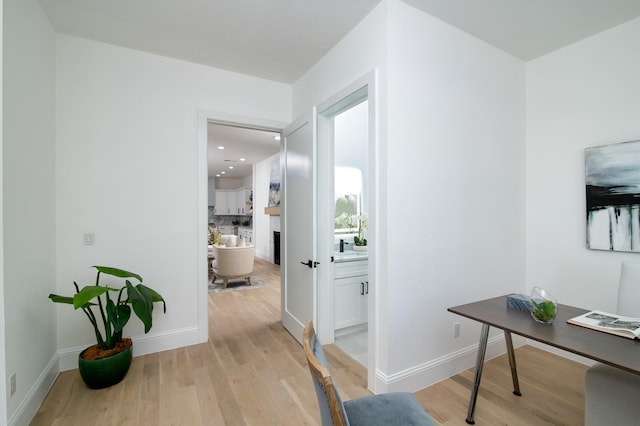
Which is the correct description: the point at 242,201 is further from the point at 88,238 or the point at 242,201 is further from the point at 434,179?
the point at 434,179

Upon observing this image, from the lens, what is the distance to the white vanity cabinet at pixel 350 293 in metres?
3.29

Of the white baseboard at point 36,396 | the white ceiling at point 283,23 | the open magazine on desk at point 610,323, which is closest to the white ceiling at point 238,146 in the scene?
the white ceiling at point 283,23

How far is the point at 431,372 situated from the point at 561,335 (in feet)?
3.51

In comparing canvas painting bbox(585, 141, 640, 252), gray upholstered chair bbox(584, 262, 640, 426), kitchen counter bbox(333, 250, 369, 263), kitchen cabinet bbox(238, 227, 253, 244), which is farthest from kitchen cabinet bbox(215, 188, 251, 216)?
gray upholstered chair bbox(584, 262, 640, 426)

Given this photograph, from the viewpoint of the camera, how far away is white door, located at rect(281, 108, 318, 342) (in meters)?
2.97

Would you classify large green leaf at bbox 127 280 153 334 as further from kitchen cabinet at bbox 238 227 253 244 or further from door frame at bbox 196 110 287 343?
kitchen cabinet at bbox 238 227 253 244

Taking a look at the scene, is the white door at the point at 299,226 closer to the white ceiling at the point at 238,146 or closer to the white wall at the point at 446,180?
the white wall at the point at 446,180

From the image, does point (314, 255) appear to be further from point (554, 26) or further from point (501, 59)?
point (554, 26)

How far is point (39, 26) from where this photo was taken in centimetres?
226

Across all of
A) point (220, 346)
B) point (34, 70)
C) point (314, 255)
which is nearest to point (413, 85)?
point (314, 255)

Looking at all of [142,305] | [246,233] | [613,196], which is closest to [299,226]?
[142,305]

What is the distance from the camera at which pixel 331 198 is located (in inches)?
120

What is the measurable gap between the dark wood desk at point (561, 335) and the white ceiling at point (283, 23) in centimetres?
213

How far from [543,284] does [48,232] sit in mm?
4322
